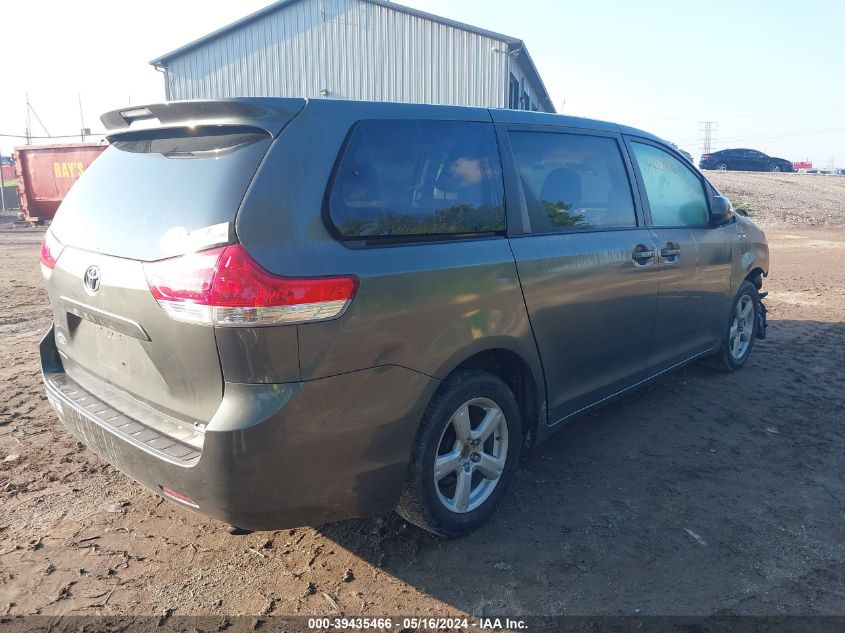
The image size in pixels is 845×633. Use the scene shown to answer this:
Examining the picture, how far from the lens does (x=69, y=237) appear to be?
288 centimetres

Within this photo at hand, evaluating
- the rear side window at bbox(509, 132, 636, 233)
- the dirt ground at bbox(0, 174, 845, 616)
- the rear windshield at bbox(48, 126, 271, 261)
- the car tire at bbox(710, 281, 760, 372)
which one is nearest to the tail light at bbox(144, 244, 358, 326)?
the rear windshield at bbox(48, 126, 271, 261)

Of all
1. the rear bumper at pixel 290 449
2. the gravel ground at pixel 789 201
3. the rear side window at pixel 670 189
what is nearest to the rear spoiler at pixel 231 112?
the rear bumper at pixel 290 449

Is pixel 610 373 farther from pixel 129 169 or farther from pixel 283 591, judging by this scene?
pixel 129 169

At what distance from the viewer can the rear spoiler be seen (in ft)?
7.80

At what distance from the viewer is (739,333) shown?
5.45 meters

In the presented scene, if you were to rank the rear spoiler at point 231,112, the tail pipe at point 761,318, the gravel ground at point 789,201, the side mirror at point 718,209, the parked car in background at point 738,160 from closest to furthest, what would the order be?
the rear spoiler at point 231,112
the side mirror at point 718,209
the tail pipe at point 761,318
the gravel ground at point 789,201
the parked car in background at point 738,160

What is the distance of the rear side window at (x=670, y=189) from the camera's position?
13.7 ft

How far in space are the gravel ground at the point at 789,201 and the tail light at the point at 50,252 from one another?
20.6 metres

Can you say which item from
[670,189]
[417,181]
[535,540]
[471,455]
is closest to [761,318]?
[670,189]

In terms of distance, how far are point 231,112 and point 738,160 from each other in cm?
4475

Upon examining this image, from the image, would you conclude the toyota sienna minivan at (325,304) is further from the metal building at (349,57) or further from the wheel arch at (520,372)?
the metal building at (349,57)

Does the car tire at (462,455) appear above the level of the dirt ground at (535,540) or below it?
above

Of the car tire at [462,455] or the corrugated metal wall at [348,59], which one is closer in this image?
the car tire at [462,455]

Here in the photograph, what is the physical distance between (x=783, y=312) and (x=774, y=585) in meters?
6.04
